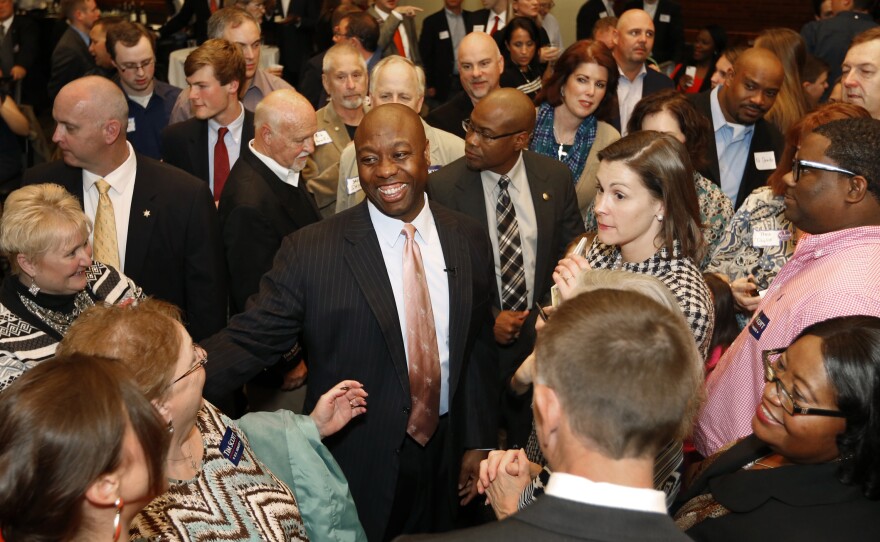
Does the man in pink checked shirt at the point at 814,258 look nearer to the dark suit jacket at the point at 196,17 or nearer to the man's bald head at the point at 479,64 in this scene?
the man's bald head at the point at 479,64

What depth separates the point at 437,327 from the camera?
3117mm

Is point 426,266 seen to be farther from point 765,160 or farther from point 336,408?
point 765,160

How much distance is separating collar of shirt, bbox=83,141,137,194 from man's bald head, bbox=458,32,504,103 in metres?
2.46

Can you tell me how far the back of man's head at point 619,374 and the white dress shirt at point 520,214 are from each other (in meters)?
2.49

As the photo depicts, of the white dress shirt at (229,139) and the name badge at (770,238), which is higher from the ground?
the white dress shirt at (229,139)

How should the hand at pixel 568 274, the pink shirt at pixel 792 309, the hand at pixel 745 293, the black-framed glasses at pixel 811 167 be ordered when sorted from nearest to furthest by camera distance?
the hand at pixel 568 274 < the pink shirt at pixel 792 309 < the black-framed glasses at pixel 811 167 < the hand at pixel 745 293

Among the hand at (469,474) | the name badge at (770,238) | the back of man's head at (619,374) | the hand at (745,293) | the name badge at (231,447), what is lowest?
the hand at (469,474)

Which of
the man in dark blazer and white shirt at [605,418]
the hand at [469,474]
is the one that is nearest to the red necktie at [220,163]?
the hand at [469,474]

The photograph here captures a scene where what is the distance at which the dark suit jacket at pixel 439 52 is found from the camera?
837 centimetres

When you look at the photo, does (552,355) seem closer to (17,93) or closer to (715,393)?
(715,393)

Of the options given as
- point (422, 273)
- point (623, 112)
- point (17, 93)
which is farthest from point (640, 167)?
point (17, 93)

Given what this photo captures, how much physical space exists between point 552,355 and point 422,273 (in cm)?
152

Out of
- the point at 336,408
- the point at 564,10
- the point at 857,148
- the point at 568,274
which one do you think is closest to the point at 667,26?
the point at 564,10

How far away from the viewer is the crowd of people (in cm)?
160
